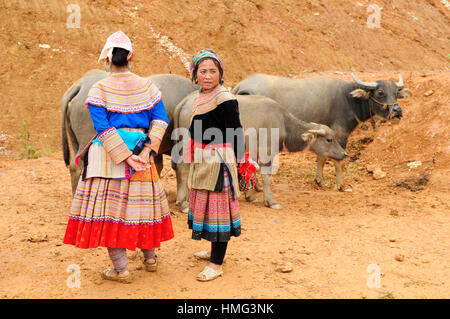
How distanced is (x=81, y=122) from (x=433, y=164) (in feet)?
18.1

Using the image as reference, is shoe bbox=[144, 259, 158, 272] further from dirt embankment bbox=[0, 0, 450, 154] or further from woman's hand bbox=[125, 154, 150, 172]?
dirt embankment bbox=[0, 0, 450, 154]

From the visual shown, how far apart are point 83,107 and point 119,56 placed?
6.39 feet

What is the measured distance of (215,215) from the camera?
11.6 feet

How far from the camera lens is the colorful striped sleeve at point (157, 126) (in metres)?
3.41

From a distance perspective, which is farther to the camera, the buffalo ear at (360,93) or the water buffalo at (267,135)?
the buffalo ear at (360,93)

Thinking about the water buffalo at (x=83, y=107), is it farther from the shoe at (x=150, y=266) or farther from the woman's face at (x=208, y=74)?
the woman's face at (x=208, y=74)

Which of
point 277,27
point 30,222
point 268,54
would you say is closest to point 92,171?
point 30,222

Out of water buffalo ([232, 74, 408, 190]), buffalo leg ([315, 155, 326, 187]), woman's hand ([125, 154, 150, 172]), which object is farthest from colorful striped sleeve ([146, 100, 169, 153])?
buffalo leg ([315, 155, 326, 187])

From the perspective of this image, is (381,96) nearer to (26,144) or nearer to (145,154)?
(145,154)

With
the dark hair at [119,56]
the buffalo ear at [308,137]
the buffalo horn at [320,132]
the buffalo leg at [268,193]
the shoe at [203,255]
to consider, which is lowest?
the shoe at [203,255]

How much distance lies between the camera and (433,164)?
702 centimetres

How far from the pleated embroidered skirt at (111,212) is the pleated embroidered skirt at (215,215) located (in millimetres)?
411

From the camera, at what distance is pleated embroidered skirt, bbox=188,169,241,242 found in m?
3.54

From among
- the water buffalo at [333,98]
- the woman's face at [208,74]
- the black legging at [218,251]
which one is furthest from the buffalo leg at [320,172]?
the woman's face at [208,74]
